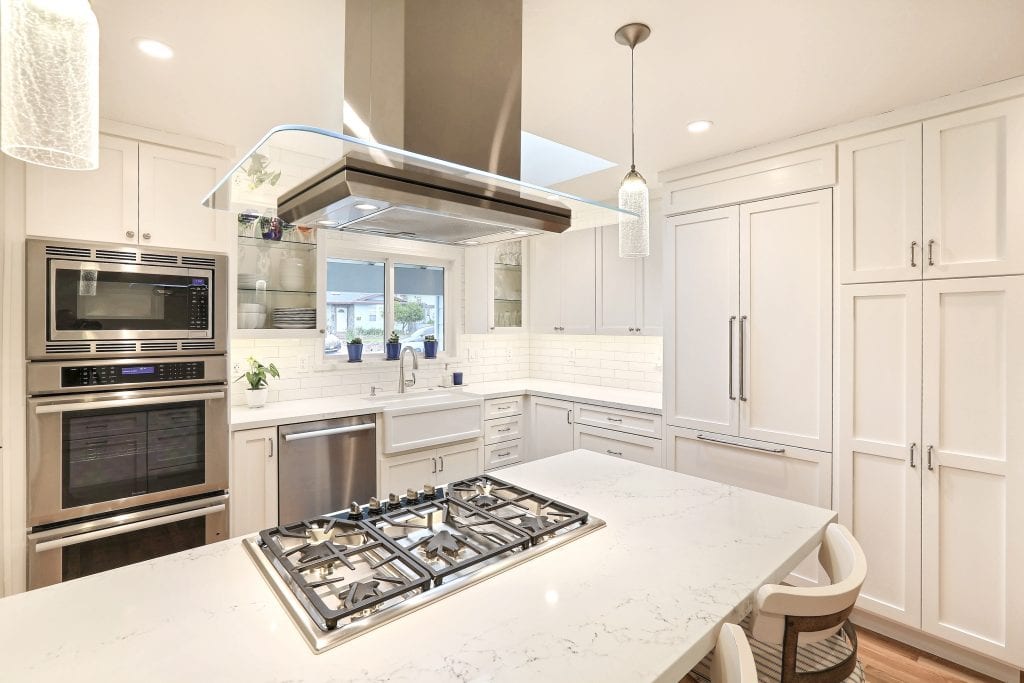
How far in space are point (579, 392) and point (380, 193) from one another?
3039 mm

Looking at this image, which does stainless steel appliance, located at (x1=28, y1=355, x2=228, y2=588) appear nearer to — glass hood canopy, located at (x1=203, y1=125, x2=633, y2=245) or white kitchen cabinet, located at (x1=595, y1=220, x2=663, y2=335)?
glass hood canopy, located at (x1=203, y1=125, x2=633, y2=245)

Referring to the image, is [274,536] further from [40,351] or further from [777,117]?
[777,117]

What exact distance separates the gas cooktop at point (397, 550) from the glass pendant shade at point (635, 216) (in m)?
0.92

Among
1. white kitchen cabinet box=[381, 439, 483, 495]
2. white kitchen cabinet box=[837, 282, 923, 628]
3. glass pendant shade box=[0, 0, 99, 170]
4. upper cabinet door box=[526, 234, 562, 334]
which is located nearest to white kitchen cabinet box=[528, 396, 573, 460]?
white kitchen cabinet box=[381, 439, 483, 495]

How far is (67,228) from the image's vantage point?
2.16m

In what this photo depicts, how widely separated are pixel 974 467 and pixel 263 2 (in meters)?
3.20

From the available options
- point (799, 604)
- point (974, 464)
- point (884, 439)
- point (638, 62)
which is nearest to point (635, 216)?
point (638, 62)

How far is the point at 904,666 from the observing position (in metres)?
2.24

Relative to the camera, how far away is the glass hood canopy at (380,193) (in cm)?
97

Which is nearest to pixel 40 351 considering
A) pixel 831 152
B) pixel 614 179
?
pixel 614 179

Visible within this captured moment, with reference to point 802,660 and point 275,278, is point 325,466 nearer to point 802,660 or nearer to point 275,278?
point 275,278

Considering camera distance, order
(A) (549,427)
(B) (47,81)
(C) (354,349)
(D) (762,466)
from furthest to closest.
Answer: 1. (A) (549,427)
2. (C) (354,349)
3. (D) (762,466)
4. (B) (47,81)

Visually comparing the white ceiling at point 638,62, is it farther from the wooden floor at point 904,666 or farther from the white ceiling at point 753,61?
the wooden floor at point 904,666

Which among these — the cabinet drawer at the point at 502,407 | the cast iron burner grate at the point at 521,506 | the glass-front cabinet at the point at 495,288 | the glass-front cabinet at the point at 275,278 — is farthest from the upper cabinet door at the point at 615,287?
the cast iron burner grate at the point at 521,506
